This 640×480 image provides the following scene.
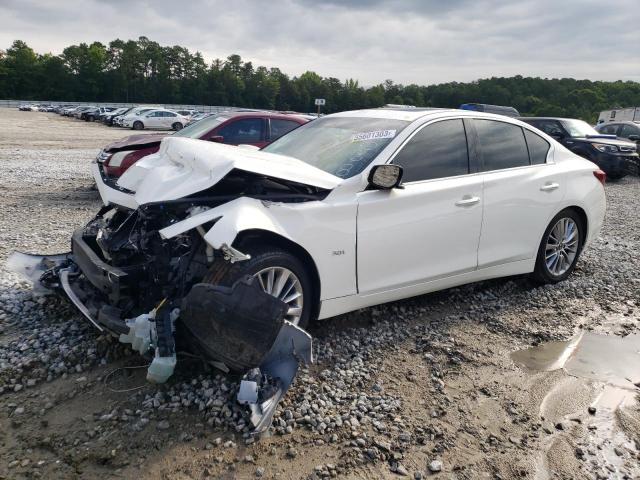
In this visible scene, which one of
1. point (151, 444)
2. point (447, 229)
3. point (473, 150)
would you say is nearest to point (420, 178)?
point (447, 229)

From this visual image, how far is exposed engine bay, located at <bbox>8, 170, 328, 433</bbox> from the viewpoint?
9.29 feet

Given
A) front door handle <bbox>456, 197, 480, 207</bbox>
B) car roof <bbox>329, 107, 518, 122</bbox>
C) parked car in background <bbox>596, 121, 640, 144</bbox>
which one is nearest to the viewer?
front door handle <bbox>456, 197, 480, 207</bbox>

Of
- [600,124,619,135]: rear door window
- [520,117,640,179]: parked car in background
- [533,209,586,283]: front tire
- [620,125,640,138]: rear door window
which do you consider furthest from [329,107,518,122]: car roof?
[600,124,619,135]: rear door window

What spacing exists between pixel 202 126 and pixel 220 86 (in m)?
96.3

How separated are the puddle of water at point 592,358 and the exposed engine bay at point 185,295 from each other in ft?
6.29

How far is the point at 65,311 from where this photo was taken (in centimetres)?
409

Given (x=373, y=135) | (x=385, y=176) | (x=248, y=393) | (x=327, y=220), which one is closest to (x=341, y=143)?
(x=373, y=135)

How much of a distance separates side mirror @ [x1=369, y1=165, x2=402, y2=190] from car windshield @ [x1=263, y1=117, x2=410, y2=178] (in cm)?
16

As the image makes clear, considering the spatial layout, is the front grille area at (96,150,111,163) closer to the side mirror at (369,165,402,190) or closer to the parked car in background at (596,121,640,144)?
the side mirror at (369,165,402,190)

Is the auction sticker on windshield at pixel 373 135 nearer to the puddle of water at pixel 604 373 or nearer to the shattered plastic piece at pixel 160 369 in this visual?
the puddle of water at pixel 604 373

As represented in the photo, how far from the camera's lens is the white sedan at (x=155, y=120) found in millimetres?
35662

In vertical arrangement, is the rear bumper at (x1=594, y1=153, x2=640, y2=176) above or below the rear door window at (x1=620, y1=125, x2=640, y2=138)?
below

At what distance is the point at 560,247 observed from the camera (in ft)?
17.1

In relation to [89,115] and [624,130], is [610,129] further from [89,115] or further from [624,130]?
[89,115]
